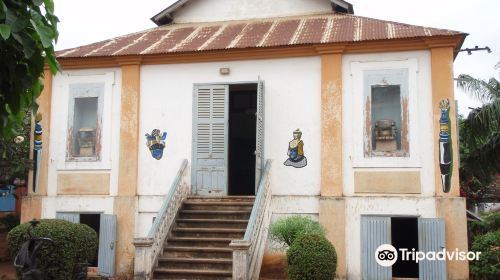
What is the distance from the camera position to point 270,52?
13445 mm

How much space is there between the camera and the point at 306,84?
13273 mm

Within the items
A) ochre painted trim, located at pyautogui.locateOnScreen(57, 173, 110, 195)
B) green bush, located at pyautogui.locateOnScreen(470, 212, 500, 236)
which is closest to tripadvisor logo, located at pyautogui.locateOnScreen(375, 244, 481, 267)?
green bush, located at pyautogui.locateOnScreen(470, 212, 500, 236)

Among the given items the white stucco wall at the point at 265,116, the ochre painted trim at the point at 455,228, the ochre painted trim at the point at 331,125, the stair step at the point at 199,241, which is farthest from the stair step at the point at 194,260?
the ochre painted trim at the point at 455,228

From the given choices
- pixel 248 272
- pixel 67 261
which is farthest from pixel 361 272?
pixel 67 261

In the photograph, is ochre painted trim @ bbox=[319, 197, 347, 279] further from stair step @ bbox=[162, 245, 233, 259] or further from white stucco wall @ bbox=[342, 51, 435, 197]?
stair step @ bbox=[162, 245, 233, 259]

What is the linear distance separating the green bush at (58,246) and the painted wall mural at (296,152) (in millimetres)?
4836

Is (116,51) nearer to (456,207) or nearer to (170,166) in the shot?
(170,166)

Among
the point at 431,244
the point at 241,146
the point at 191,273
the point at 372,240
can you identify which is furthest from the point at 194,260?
the point at 241,146

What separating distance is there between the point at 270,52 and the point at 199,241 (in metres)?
4.72

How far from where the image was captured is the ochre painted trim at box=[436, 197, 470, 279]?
1166 cm

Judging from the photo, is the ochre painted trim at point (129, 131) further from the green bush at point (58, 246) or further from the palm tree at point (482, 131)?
the palm tree at point (482, 131)

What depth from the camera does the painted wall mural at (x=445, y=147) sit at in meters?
12.0

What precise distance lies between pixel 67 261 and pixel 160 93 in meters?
4.66

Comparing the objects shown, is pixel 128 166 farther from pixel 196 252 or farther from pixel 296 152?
pixel 296 152
